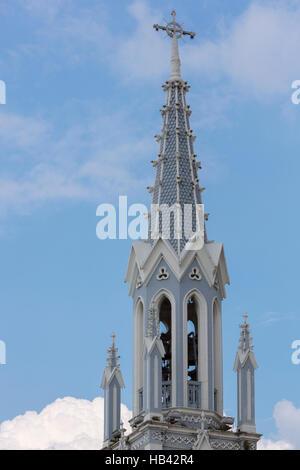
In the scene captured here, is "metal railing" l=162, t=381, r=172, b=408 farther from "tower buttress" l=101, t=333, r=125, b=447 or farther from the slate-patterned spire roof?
the slate-patterned spire roof

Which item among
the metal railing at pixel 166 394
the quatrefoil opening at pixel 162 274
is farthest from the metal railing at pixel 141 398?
the quatrefoil opening at pixel 162 274

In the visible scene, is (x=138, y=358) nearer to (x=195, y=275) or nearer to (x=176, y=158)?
(x=195, y=275)

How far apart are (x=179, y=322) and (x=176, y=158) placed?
24.5 ft

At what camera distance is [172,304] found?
62688 mm

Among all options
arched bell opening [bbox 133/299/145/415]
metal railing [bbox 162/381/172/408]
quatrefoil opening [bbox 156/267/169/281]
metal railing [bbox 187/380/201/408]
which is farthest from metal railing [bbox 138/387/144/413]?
quatrefoil opening [bbox 156/267/169/281]

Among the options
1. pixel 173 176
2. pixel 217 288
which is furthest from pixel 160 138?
pixel 217 288

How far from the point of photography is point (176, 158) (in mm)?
65688

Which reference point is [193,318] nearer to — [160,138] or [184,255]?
[184,255]

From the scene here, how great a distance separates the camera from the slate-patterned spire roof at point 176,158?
213ft

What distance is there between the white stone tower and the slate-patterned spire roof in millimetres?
41

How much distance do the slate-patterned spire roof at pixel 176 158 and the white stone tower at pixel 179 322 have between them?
0.04 meters

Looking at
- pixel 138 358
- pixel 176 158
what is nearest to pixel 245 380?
pixel 138 358
